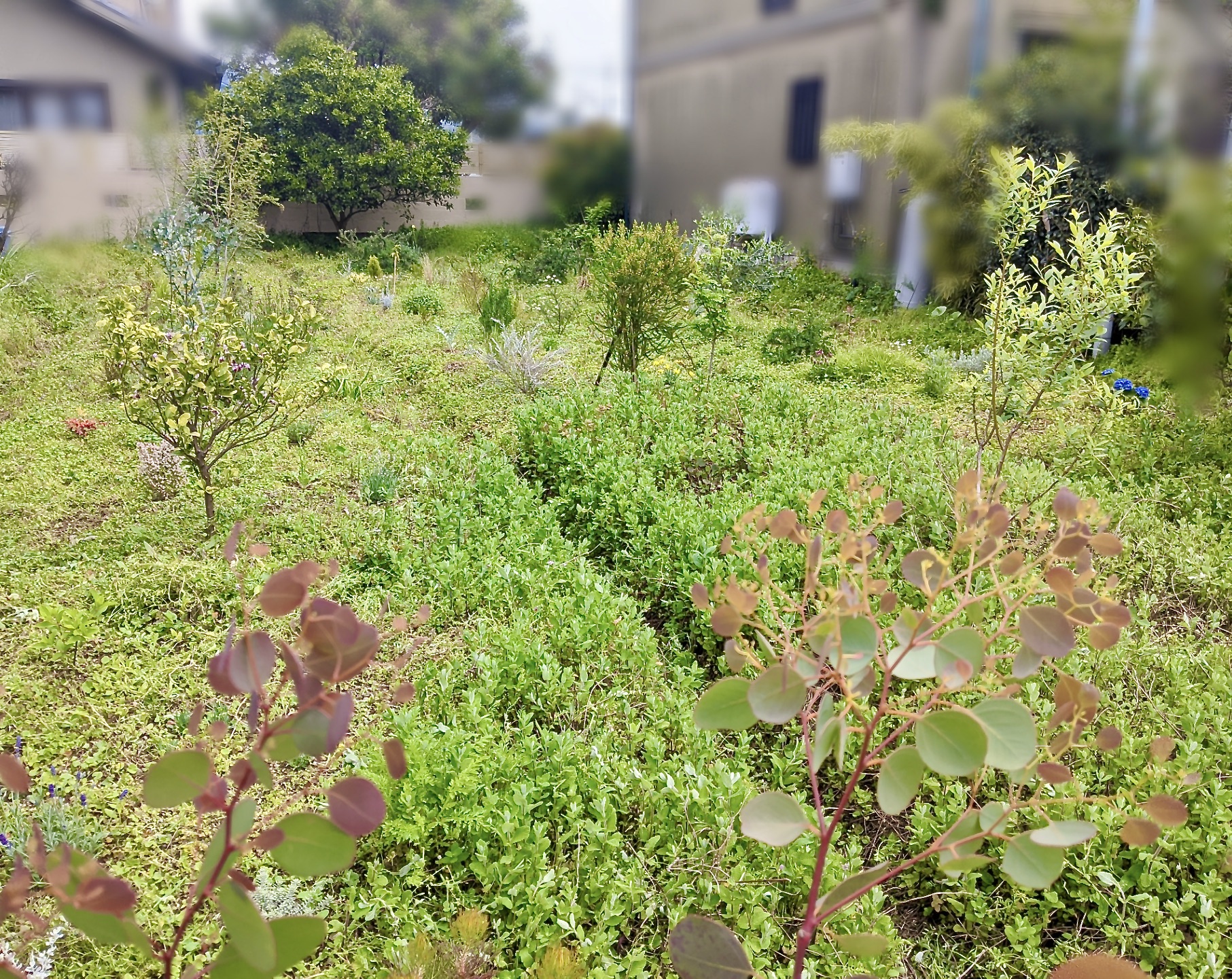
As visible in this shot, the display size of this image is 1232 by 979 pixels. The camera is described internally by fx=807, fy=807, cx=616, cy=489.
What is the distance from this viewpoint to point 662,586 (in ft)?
9.15

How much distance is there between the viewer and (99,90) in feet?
33.2

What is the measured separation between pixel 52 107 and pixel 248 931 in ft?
40.7

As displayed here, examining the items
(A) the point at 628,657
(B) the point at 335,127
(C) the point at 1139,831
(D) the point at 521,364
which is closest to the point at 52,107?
(B) the point at 335,127

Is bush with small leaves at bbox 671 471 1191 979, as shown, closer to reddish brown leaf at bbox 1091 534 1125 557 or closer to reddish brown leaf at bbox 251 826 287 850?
reddish brown leaf at bbox 1091 534 1125 557

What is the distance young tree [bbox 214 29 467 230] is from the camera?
12.8m

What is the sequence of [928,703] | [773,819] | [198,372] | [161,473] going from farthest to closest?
[161,473] < [198,372] < [928,703] < [773,819]

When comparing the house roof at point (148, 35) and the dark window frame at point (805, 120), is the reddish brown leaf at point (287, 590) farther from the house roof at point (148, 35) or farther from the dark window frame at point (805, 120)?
the house roof at point (148, 35)

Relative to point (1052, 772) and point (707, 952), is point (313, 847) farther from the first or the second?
Result: point (1052, 772)

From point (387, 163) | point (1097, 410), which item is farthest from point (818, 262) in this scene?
point (387, 163)

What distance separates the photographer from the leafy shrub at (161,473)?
11.9 feet

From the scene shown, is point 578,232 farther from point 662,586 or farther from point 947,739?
point 947,739

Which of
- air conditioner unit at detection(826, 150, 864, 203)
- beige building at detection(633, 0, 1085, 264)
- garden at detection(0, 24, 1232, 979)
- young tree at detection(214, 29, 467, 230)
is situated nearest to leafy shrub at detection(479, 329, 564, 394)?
garden at detection(0, 24, 1232, 979)

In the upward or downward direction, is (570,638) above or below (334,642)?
below

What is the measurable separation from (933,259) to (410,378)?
5238mm
